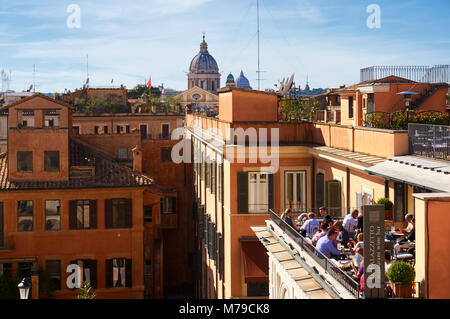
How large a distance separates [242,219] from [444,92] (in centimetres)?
1235

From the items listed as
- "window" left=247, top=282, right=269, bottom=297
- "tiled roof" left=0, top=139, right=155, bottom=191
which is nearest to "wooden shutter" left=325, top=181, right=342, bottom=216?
"window" left=247, top=282, right=269, bottom=297

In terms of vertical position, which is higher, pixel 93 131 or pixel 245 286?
pixel 93 131

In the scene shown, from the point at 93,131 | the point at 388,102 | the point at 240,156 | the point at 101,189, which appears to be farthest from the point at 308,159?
the point at 93,131

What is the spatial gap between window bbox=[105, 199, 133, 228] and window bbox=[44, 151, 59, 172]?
3043mm

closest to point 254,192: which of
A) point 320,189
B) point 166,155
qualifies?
point 320,189

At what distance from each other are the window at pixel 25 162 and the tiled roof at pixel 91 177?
0.68 meters

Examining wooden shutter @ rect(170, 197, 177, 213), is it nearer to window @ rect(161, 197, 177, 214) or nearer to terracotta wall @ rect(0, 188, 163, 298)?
window @ rect(161, 197, 177, 214)

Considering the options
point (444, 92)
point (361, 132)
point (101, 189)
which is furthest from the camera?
point (101, 189)

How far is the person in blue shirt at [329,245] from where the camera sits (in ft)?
40.6

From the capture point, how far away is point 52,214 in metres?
32.0

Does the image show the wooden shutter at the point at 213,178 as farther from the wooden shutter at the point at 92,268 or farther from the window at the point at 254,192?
the wooden shutter at the point at 92,268
